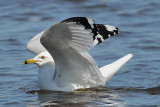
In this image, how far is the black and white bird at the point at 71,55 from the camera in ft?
20.3

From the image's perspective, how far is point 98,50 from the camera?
10.7m

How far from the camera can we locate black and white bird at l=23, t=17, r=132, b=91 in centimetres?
619

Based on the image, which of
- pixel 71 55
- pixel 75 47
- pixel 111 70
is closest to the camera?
pixel 75 47

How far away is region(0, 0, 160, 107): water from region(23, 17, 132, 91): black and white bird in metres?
0.23

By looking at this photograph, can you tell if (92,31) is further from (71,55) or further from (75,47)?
(71,55)

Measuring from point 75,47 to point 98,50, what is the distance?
4.20 metres

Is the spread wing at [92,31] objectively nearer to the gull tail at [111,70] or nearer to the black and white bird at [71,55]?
the black and white bird at [71,55]

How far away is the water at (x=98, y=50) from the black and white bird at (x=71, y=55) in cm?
23

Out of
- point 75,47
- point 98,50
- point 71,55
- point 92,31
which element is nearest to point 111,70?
point 71,55

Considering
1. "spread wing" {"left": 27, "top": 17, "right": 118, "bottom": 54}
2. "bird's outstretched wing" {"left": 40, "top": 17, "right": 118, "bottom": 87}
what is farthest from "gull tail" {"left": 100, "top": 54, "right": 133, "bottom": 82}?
"spread wing" {"left": 27, "top": 17, "right": 118, "bottom": 54}

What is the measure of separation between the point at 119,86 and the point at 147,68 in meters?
1.31

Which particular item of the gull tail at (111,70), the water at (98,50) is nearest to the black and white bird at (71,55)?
the gull tail at (111,70)

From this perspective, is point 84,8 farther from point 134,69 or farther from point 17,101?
point 17,101

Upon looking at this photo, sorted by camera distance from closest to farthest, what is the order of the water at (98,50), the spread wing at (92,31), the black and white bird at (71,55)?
the spread wing at (92,31)
the black and white bird at (71,55)
the water at (98,50)
